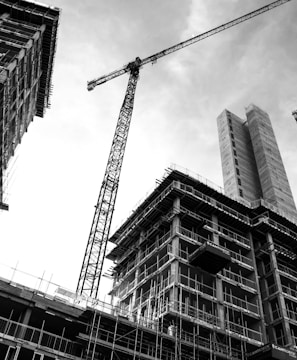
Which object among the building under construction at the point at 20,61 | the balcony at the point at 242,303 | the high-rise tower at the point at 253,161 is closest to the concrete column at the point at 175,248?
the balcony at the point at 242,303

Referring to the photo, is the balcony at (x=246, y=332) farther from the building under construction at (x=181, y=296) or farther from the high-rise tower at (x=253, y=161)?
the high-rise tower at (x=253, y=161)

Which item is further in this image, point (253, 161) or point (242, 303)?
point (253, 161)

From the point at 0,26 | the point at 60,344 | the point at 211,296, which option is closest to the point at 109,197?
the point at 211,296

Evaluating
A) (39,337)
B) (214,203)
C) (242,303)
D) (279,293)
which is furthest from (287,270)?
(39,337)

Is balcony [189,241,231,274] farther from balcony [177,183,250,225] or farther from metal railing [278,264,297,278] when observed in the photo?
metal railing [278,264,297,278]

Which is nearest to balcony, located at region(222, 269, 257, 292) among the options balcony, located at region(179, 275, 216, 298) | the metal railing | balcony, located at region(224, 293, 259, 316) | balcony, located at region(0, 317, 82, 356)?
balcony, located at region(224, 293, 259, 316)

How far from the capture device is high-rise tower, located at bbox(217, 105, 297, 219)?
79688mm

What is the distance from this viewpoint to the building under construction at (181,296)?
1271 inches

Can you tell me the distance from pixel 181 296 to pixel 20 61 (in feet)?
94.3

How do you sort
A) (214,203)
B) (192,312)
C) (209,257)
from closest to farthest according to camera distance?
1. (192,312)
2. (209,257)
3. (214,203)

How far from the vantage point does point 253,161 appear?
291 ft

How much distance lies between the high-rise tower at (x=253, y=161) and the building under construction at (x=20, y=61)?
139 feet

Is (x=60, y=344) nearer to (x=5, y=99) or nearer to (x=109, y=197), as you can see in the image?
(x=5, y=99)

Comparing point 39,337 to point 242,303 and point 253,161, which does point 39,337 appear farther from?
point 253,161
